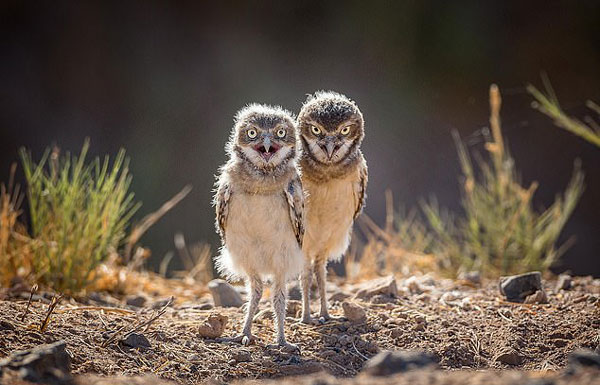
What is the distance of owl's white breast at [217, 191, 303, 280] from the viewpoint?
3.86 m

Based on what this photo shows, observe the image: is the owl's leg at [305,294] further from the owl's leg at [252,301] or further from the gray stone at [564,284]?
the gray stone at [564,284]

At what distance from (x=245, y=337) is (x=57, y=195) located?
2253 mm

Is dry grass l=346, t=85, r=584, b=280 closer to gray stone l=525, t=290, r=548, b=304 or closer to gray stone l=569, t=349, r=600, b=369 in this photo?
gray stone l=525, t=290, r=548, b=304

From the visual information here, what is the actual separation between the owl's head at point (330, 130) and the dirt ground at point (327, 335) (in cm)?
103

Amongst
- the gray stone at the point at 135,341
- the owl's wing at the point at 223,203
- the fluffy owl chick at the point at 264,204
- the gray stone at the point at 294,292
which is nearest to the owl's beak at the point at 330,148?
the fluffy owl chick at the point at 264,204

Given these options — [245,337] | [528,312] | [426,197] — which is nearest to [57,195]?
[245,337]

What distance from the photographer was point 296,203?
3920 mm

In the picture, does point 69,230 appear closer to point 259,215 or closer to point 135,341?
point 135,341

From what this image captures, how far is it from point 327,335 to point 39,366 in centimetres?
187

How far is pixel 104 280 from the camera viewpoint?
547cm

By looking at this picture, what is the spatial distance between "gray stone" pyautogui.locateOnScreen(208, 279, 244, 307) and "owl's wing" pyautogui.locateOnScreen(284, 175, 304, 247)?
3.79 ft

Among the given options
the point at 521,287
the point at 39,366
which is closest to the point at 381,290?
the point at 521,287

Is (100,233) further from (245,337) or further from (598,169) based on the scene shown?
(598,169)

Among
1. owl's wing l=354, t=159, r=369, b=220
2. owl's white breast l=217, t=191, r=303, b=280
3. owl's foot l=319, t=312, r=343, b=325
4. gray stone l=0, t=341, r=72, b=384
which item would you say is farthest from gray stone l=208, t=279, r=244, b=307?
gray stone l=0, t=341, r=72, b=384
